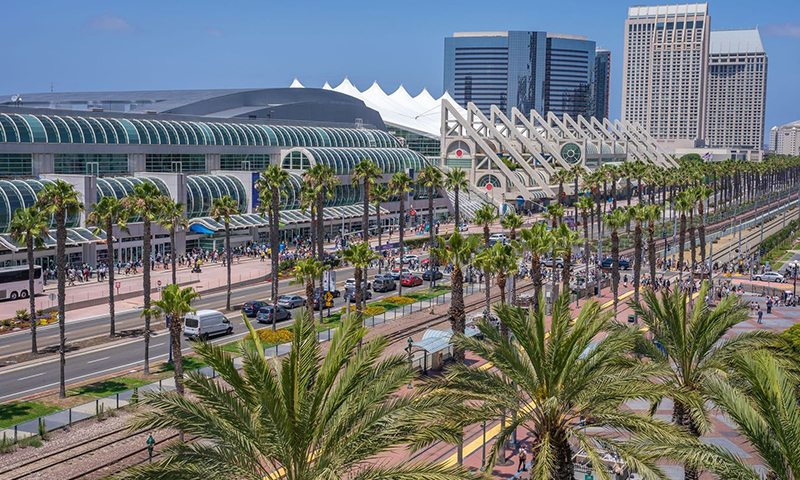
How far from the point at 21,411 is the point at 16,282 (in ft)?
88.6

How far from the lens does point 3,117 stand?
79.4 m

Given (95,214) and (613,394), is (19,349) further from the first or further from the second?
(613,394)

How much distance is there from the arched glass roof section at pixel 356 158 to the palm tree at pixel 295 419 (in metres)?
81.2

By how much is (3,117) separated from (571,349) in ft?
235

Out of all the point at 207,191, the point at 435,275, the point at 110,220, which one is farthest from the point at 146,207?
the point at 207,191

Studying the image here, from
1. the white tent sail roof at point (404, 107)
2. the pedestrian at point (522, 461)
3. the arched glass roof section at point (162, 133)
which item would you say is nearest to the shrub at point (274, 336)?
the pedestrian at point (522, 461)

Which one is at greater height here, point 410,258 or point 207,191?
point 207,191

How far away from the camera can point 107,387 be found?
4019cm

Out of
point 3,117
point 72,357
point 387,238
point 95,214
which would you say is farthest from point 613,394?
point 387,238

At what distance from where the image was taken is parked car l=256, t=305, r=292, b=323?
55.8m

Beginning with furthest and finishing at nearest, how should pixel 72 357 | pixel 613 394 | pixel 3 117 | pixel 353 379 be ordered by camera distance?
pixel 3 117, pixel 72 357, pixel 613 394, pixel 353 379

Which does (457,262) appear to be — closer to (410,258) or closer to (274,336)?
(274,336)

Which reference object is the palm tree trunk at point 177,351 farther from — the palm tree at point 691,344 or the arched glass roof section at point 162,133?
the arched glass roof section at point 162,133

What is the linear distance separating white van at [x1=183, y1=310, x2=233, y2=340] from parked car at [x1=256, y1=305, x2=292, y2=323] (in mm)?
3066
